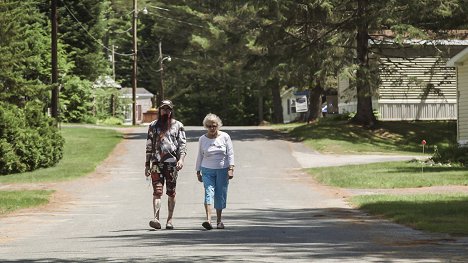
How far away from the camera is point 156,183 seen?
56.4 ft

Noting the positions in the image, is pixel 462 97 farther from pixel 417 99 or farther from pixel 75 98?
pixel 75 98

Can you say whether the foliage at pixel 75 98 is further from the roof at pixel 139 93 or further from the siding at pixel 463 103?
the siding at pixel 463 103

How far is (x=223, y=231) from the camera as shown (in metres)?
16.6

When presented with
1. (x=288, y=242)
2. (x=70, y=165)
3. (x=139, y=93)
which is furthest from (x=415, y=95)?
(x=288, y=242)

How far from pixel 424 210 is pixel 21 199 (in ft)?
33.4

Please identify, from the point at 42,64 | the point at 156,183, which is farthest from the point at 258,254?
the point at 42,64

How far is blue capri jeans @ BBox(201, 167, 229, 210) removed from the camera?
1723cm

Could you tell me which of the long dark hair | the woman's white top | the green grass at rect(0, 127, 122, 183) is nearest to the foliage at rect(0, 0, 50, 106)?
the green grass at rect(0, 127, 122, 183)

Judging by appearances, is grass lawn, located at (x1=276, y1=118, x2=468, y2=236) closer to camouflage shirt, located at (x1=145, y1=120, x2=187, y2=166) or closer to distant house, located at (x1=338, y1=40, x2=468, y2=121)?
distant house, located at (x1=338, y1=40, x2=468, y2=121)

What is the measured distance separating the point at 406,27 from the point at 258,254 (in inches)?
1358

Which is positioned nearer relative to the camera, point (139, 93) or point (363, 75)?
point (363, 75)

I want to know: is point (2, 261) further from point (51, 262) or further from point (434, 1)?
point (434, 1)

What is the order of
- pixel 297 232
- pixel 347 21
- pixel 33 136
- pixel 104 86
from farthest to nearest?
pixel 104 86, pixel 347 21, pixel 33 136, pixel 297 232

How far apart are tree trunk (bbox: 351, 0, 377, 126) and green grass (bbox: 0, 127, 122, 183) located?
452 inches
